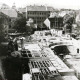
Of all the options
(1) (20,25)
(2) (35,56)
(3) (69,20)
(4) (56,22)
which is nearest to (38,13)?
(4) (56,22)

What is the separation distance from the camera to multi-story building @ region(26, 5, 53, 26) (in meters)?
10.5

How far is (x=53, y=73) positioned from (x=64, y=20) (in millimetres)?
6090

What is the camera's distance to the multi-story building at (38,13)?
10467 millimetres

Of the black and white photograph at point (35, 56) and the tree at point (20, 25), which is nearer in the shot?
the black and white photograph at point (35, 56)

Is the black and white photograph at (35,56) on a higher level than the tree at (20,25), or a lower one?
lower

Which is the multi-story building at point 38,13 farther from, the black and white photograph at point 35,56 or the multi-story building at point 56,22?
the black and white photograph at point 35,56

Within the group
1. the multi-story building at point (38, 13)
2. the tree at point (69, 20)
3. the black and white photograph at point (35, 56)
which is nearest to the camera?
the black and white photograph at point (35, 56)

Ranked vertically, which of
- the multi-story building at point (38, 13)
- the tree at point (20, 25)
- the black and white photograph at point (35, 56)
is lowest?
the black and white photograph at point (35, 56)

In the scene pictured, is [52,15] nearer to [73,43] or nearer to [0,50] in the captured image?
[73,43]

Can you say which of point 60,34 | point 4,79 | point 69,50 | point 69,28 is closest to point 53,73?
point 4,79

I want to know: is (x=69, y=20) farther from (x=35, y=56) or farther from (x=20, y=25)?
(x=35, y=56)

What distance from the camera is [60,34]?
7926 mm

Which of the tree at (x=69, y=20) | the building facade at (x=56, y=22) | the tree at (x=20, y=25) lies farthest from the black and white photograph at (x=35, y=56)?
the building facade at (x=56, y=22)

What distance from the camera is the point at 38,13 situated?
10.6 m
